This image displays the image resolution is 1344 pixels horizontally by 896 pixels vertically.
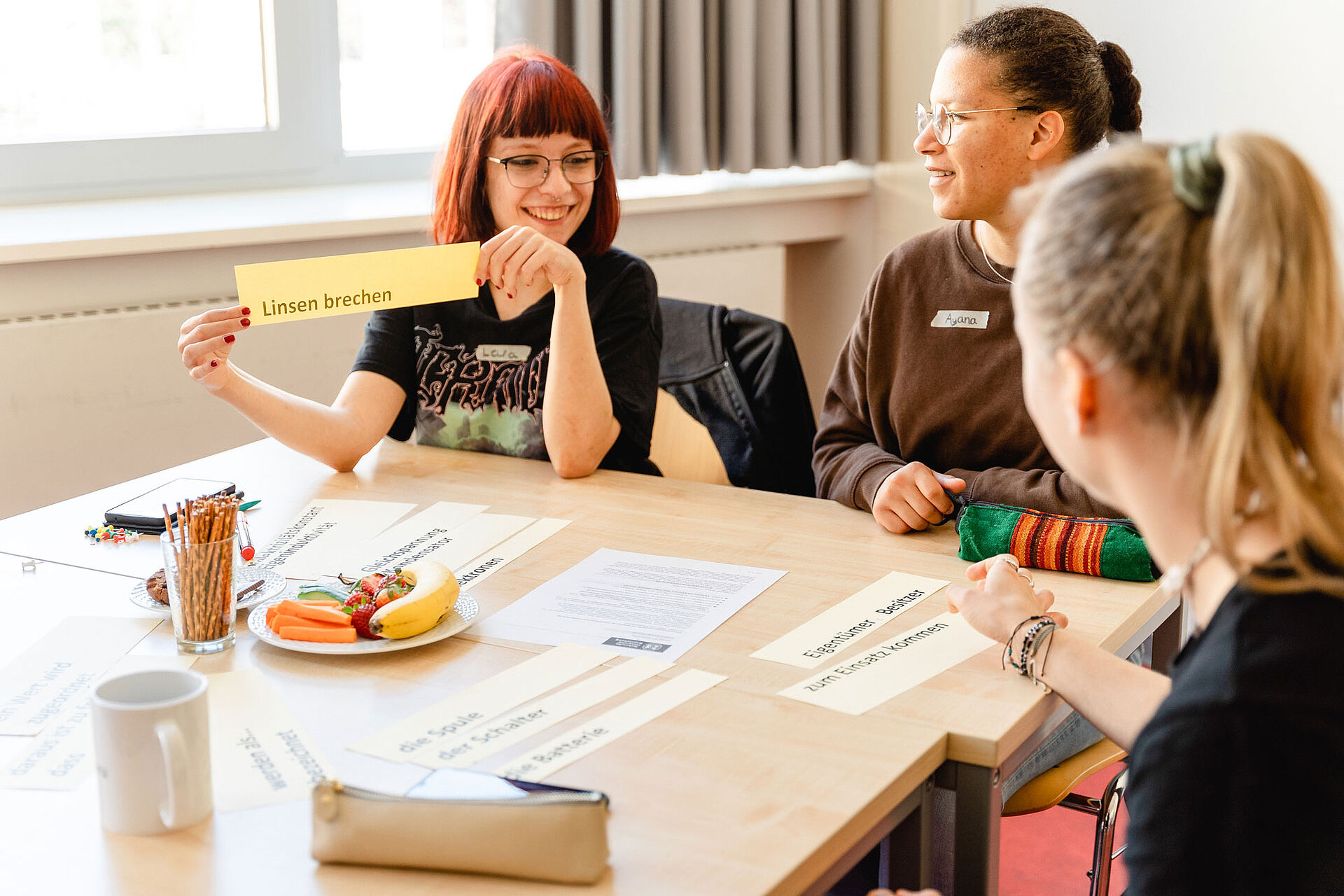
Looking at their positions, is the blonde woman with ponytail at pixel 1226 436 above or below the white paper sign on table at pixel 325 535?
above

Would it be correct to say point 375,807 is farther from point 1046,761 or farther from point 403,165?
point 403,165

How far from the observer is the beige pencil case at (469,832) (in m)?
0.87

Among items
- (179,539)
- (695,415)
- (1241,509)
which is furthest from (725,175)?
(1241,509)

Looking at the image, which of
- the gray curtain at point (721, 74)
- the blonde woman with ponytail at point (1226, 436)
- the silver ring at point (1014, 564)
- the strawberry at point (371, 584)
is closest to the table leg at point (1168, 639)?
the silver ring at point (1014, 564)

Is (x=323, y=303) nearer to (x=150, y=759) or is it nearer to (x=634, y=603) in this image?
(x=634, y=603)

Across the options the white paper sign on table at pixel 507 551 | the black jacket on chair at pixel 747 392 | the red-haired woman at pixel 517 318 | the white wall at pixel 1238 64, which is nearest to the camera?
the white paper sign on table at pixel 507 551

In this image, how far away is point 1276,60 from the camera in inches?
113

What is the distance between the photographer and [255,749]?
1069mm

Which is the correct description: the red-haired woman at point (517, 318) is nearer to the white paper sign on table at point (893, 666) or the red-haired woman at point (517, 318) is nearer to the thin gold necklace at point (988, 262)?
the thin gold necklace at point (988, 262)

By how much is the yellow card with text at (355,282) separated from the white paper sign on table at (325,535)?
26cm

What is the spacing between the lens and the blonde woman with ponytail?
76 centimetres

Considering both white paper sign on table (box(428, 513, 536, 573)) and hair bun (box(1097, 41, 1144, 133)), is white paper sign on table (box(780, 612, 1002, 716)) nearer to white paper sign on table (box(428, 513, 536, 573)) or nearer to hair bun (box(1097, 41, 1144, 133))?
white paper sign on table (box(428, 513, 536, 573))

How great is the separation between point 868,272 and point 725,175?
506mm

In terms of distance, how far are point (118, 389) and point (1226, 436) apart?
212cm
